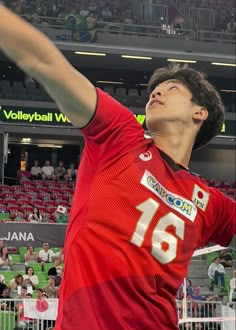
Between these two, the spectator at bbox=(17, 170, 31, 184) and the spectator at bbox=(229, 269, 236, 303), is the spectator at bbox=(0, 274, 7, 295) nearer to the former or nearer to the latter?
the spectator at bbox=(229, 269, 236, 303)

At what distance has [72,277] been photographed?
238 cm

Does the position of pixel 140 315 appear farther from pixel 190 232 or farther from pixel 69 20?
pixel 69 20

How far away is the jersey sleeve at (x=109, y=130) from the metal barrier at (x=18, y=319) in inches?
389

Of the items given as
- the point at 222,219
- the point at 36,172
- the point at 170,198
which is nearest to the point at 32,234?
the point at 36,172

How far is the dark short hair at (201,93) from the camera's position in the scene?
285cm

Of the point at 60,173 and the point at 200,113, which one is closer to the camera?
the point at 200,113

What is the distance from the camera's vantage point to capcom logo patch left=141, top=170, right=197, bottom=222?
98.2 inches

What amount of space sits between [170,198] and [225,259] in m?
16.2

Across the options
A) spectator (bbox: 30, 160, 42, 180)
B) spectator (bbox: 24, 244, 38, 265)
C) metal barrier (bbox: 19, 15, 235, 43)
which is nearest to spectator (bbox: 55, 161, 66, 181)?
spectator (bbox: 30, 160, 42, 180)

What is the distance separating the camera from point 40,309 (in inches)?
474

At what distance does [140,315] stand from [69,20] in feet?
83.4

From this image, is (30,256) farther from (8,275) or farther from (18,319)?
(18,319)

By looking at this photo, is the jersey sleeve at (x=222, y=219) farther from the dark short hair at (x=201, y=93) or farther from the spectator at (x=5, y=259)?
the spectator at (x=5, y=259)

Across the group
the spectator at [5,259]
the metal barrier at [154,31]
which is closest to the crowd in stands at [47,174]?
the metal barrier at [154,31]
